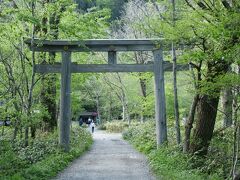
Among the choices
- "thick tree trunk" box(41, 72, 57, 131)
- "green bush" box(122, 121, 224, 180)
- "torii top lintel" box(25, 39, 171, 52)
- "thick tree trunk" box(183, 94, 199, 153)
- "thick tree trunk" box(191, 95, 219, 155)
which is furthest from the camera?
"thick tree trunk" box(41, 72, 57, 131)

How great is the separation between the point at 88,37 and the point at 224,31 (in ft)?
26.1

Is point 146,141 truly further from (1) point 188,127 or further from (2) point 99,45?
(1) point 188,127

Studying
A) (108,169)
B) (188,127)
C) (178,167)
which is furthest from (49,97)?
(178,167)

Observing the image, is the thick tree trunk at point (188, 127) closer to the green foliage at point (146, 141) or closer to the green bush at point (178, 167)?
the green bush at point (178, 167)

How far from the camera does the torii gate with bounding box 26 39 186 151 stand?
14.5m

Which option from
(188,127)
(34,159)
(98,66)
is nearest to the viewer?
(188,127)

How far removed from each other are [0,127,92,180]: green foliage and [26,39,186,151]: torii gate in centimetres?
76

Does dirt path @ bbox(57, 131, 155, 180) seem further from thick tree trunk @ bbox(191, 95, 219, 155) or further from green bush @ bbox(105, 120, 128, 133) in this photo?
green bush @ bbox(105, 120, 128, 133)

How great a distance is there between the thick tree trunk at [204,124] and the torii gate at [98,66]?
3405mm

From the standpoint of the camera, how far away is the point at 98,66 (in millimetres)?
14523

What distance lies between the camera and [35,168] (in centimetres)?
1018

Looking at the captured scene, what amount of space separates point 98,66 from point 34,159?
168 inches

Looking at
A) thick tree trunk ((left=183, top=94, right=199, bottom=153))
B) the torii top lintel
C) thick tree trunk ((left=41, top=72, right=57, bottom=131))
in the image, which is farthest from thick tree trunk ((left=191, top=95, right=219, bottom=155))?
thick tree trunk ((left=41, top=72, right=57, bottom=131))

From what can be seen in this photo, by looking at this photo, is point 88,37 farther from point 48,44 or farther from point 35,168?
point 35,168
